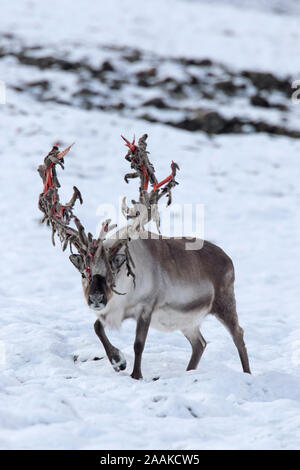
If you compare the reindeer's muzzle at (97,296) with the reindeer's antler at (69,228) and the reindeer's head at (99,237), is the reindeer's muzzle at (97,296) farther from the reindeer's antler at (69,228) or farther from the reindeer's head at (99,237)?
the reindeer's antler at (69,228)

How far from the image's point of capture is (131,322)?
29.4 ft

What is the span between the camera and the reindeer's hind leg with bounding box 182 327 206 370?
6.74m

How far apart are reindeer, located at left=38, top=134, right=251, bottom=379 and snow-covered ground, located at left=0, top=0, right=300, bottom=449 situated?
1.54 ft

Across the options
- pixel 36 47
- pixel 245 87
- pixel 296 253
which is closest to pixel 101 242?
pixel 296 253

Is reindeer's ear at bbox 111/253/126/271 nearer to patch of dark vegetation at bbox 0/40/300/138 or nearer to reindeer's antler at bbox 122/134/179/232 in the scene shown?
reindeer's antler at bbox 122/134/179/232

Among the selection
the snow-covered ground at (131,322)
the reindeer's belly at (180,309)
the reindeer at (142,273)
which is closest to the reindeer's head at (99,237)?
the reindeer at (142,273)

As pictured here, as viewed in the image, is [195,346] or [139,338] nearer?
[139,338]

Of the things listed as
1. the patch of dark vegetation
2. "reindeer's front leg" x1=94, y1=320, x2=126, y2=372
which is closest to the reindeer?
"reindeer's front leg" x1=94, y1=320, x2=126, y2=372

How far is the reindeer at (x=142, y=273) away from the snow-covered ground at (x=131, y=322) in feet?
1.54

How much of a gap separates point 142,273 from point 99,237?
1.83 feet

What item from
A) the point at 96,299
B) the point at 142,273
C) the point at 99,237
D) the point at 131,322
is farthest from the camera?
the point at 131,322

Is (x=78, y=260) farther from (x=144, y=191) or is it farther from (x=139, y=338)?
(x=144, y=191)

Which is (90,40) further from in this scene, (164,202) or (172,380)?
(172,380)

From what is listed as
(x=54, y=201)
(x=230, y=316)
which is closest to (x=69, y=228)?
(x=54, y=201)
